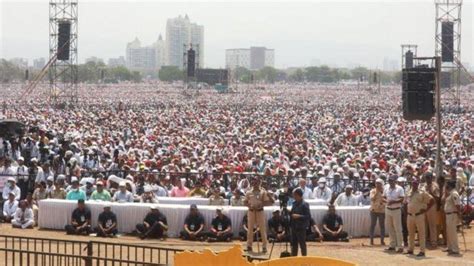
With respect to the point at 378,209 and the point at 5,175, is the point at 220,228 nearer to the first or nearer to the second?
the point at 378,209

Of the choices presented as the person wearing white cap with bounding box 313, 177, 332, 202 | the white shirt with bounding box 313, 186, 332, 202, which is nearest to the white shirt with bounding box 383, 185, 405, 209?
the person wearing white cap with bounding box 313, 177, 332, 202

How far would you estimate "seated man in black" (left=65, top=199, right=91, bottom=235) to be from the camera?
692 inches

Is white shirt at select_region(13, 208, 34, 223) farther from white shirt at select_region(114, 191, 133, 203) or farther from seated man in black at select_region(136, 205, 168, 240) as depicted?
seated man in black at select_region(136, 205, 168, 240)

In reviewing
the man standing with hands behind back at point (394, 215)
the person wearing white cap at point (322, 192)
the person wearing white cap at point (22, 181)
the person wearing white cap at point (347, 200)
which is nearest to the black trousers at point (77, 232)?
the person wearing white cap at point (22, 181)

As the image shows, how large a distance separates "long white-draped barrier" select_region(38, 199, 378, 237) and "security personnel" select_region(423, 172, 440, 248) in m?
1.73

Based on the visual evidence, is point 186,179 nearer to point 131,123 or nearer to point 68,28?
point 131,123

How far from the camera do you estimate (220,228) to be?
1695 centimetres

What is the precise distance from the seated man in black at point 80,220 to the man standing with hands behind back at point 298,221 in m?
4.92

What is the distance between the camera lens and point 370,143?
35.5 m

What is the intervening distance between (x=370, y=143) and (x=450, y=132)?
726 cm

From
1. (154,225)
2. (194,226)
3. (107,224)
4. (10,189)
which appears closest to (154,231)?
(154,225)

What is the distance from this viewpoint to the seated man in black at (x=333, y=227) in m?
16.8

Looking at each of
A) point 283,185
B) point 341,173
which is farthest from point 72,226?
point 341,173

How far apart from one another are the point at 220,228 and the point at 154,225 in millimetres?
1241
